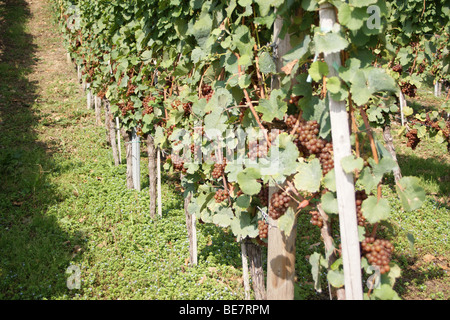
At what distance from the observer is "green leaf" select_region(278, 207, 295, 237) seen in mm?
1811

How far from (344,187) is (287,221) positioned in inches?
15.0

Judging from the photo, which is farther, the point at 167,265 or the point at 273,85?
the point at 167,265

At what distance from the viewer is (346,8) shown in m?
1.47

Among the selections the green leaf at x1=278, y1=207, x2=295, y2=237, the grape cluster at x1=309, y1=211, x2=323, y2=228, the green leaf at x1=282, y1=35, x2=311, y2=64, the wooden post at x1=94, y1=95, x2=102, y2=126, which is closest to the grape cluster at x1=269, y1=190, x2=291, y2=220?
the green leaf at x1=278, y1=207, x2=295, y2=237

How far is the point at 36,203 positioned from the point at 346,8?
531 cm

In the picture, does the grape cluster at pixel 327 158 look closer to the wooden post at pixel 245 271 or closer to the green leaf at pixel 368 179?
the green leaf at pixel 368 179

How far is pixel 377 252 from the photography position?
1.56m

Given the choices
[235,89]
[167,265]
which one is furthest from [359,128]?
[167,265]

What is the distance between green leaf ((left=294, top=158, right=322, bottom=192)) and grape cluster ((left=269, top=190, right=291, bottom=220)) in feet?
0.49

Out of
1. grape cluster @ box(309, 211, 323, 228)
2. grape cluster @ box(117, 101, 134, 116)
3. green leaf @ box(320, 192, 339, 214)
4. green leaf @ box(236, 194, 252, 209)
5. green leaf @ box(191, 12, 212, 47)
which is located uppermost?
grape cluster @ box(117, 101, 134, 116)

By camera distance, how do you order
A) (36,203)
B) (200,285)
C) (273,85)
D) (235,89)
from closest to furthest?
1. (273,85)
2. (235,89)
3. (200,285)
4. (36,203)

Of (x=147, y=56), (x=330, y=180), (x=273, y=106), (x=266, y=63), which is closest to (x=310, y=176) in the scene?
(x=330, y=180)

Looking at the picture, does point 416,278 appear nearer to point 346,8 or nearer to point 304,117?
point 304,117

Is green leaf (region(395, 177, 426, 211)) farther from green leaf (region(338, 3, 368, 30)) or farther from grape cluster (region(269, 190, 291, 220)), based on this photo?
green leaf (region(338, 3, 368, 30))
